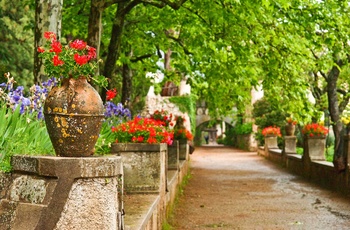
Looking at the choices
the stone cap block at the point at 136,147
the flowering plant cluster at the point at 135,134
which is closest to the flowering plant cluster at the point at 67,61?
the stone cap block at the point at 136,147

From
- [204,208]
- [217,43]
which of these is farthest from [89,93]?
[217,43]

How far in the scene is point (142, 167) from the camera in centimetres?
755

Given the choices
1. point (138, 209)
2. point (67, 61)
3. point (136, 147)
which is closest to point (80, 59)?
point (67, 61)

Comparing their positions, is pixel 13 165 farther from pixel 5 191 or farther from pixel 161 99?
pixel 161 99

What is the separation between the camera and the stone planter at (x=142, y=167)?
753 cm

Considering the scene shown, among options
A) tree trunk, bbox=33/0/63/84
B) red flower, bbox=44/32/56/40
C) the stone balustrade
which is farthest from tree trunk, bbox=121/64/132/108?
the stone balustrade

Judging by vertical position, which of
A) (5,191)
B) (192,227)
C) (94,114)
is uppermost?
(94,114)

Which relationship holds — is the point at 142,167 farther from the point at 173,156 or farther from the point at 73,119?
the point at 173,156

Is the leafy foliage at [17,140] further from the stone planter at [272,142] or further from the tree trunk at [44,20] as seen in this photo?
the stone planter at [272,142]

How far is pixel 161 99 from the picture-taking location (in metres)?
32.9

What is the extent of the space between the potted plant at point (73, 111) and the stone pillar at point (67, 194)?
0.30 meters

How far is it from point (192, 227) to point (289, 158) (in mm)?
12559

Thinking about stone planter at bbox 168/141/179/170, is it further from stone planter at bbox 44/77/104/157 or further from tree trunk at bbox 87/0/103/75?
stone planter at bbox 44/77/104/157

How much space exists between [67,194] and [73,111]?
25.9 inches
